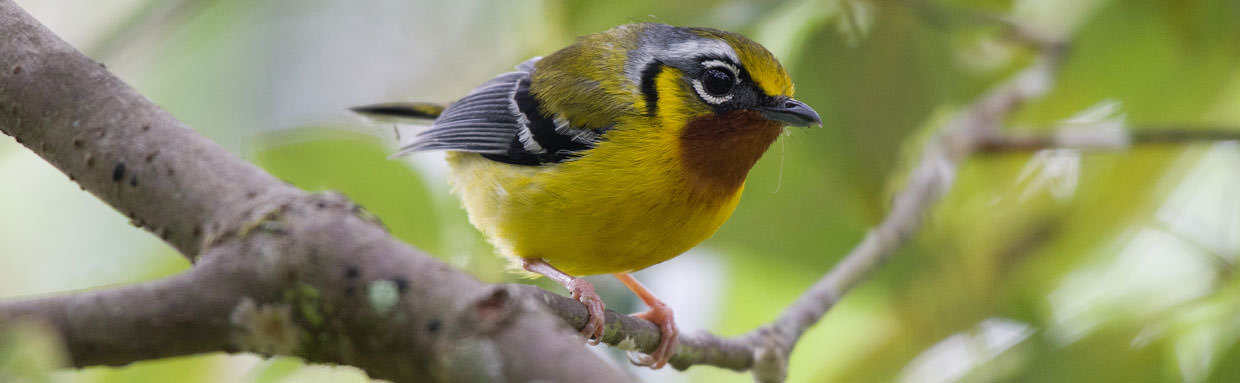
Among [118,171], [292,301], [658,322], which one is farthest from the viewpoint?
[658,322]

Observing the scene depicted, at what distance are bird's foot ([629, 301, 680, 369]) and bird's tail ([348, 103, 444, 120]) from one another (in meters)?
1.35

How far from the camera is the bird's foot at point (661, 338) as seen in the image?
3.31 meters

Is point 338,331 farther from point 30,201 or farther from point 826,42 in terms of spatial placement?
point 30,201

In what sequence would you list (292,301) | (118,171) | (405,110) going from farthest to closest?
1. (405,110)
2. (118,171)
3. (292,301)

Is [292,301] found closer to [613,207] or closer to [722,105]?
[613,207]

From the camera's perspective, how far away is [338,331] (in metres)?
1.38

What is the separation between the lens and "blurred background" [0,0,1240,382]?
2.93m

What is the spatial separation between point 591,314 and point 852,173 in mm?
892

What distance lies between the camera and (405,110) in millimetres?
4438

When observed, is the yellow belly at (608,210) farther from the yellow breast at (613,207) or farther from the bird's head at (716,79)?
the bird's head at (716,79)

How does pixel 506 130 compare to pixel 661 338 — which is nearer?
pixel 661 338

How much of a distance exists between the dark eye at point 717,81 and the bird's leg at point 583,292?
2.62 ft

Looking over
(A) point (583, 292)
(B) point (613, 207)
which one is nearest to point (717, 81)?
(B) point (613, 207)

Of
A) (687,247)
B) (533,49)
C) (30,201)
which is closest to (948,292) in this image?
(687,247)
